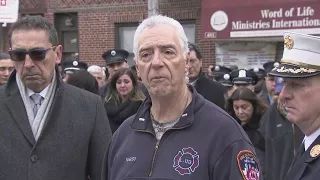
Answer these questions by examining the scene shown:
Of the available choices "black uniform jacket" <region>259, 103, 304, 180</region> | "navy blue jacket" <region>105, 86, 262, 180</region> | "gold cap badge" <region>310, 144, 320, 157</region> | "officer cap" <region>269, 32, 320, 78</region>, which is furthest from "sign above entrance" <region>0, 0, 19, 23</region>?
"gold cap badge" <region>310, 144, 320, 157</region>

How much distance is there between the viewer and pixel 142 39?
2.20 m

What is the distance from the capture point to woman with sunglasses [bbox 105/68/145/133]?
506 cm

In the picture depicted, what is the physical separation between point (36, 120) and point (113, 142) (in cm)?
55

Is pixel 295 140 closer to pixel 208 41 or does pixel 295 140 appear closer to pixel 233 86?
pixel 233 86

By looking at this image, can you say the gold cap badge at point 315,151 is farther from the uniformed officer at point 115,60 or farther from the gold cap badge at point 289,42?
the uniformed officer at point 115,60

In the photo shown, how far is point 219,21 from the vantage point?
12023mm

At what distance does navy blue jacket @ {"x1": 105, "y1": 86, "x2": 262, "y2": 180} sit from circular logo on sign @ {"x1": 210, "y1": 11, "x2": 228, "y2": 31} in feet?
32.5

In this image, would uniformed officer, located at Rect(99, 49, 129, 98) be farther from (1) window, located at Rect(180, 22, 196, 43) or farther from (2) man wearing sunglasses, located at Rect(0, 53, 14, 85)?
(1) window, located at Rect(180, 22, 196, 43)

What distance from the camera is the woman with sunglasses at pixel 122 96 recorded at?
5.06 meters

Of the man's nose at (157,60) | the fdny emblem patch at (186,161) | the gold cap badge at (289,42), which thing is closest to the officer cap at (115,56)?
the gold cap badge at (289,42)

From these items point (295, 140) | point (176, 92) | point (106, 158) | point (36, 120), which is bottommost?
point (295, 140)

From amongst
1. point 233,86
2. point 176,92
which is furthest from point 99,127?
point 233,86

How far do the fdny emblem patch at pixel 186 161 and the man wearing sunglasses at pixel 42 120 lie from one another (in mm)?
863

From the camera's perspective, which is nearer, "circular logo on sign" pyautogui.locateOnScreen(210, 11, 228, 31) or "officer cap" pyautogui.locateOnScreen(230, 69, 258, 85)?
"officer cap" pyautogui.locateOnScreen(230, 69, 258, 85)
